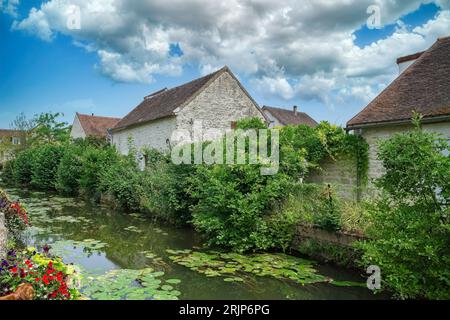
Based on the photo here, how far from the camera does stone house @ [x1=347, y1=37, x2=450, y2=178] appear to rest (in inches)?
361

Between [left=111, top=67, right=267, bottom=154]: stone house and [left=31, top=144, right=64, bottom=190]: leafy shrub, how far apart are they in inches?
207

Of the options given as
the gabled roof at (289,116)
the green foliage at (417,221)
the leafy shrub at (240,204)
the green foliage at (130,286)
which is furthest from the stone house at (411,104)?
the gabled roof at (289,116)

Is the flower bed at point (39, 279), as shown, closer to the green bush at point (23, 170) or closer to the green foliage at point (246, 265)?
the green foliage at point (246, 265)

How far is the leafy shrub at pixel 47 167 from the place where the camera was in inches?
890

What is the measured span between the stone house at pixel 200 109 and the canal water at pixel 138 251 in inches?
269

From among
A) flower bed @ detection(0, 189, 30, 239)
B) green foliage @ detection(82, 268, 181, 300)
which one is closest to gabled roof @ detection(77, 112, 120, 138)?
flower bed @ detection(0, 189, 30, 239)

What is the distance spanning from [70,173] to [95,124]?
21.4m

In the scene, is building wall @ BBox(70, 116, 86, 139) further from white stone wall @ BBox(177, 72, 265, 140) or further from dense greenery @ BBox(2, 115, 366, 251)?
white stone wall @ BBox(177, 72, 265, 140)

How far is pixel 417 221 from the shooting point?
4.49 m

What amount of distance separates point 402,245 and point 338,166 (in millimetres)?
7029
